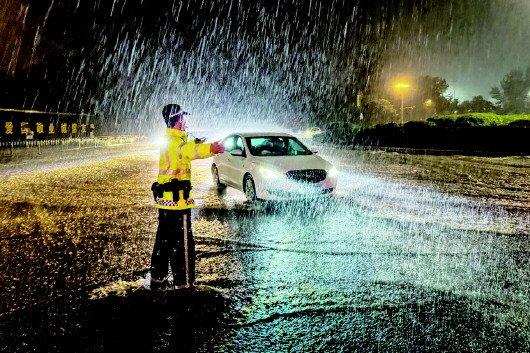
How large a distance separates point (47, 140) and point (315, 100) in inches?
1277

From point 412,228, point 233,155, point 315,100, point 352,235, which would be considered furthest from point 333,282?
point 315,100

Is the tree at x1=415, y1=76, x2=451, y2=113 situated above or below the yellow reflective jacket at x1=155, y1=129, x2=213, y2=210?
above

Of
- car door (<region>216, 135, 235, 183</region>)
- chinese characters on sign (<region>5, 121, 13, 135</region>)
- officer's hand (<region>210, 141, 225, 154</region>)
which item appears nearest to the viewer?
officer's hand (<region>210, 141, 225, 154</region>)

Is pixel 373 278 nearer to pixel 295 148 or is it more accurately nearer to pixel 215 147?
pixel 215 147

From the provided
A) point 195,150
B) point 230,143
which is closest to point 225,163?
point 230,143

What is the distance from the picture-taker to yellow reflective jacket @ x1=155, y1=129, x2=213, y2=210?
4.52 meters

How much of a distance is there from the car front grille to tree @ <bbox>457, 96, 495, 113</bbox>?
108698 mm

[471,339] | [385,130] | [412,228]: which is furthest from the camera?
[385,130]

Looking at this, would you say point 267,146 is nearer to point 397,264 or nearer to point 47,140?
point 397,264

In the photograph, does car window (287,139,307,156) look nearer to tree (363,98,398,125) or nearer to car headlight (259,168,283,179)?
car headlight (259,168,283,179)

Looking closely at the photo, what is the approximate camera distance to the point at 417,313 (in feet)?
13.8

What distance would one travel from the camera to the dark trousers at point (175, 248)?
4664 millimetres

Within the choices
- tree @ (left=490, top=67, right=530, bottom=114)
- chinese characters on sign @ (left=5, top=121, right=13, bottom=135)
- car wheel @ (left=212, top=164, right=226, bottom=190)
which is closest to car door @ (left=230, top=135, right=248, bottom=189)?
car wheel @ (left=212, top=164, right=226, bottom=190)

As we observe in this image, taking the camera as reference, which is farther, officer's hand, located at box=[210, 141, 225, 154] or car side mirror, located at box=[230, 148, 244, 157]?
car side mirror, located at box=[230, 148, 244, 157]
